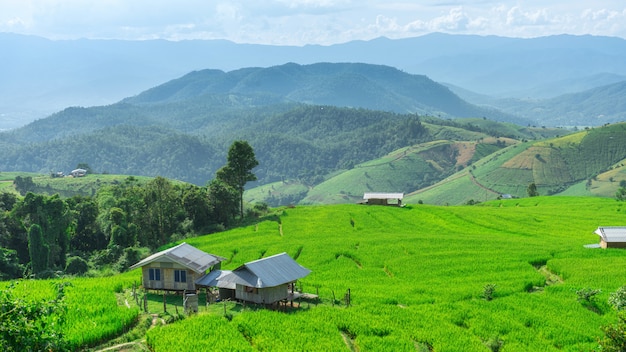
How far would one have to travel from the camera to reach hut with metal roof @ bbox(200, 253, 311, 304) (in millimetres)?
39938

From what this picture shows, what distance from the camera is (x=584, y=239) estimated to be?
232 ft

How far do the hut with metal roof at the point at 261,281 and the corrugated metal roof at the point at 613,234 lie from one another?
40.8 metres

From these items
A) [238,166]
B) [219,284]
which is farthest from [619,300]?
[238,166]

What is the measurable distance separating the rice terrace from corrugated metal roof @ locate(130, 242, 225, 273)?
315 centimetres

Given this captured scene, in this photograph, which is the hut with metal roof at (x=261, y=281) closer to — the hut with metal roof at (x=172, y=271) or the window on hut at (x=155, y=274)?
the hut with metal roof at (x=172, y=271)

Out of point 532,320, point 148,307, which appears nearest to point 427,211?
point 532,320

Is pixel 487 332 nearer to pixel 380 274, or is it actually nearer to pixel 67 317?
pixel 380 274

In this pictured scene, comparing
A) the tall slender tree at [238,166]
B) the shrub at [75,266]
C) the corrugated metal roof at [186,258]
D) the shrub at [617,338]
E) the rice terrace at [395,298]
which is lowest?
the shrub at [75,266]

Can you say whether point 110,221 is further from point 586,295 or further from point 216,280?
point 586,295

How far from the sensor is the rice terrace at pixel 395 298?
34156 millimetres

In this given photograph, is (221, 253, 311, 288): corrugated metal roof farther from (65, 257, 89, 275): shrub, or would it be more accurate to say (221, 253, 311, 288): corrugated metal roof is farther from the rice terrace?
(65, 257, 89, 275): shrub

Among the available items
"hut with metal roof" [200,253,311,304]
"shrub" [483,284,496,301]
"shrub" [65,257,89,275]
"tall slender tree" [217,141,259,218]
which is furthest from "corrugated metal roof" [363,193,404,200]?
"hut with metal roof" [200,253,311,304]

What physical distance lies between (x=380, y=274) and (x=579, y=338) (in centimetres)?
2096

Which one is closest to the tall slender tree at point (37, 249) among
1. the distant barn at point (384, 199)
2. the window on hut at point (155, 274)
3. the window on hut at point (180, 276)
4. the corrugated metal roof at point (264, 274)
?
the window on hut at point (155, 274)
